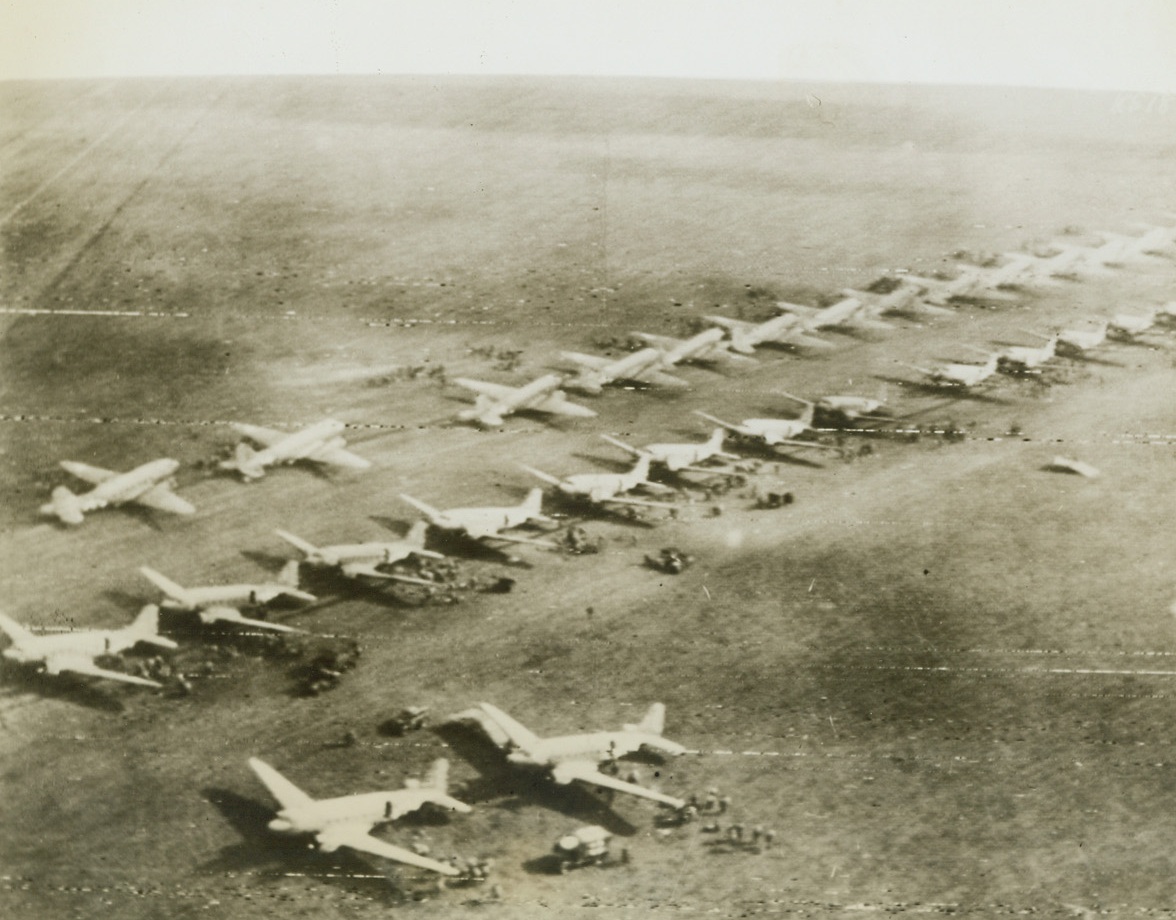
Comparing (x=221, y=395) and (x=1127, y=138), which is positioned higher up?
(x=1127, y=138)

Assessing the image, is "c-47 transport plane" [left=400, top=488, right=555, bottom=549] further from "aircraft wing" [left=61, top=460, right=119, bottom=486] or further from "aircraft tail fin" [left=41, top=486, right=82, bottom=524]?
"aircraft tail fin" [left=41, top=486, right=82, bottom=524]

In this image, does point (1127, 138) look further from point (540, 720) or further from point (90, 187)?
point (90, 187)

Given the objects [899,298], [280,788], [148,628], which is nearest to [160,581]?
[148,628]

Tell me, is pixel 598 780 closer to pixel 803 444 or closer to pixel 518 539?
pixel 518 539

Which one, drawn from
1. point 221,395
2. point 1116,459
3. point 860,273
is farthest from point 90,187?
point 1116,459

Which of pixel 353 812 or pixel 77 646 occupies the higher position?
pixel 77 646

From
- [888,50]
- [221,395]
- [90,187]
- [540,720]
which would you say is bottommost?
[540,720]
